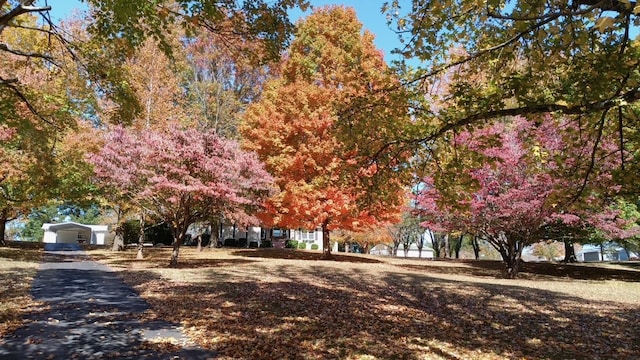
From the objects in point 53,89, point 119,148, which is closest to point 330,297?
point 119,148

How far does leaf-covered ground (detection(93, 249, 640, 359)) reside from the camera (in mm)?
6359

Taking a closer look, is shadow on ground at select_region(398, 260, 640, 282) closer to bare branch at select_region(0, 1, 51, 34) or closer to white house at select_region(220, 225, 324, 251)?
bare branch at select_region(0, 1, 51, 34)

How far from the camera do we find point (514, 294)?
40.8 feet

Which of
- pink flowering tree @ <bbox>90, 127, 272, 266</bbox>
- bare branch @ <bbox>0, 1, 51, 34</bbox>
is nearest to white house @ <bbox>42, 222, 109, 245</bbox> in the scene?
pink flowering tree @ <bbox>90, 127, 272, 266</bbox>

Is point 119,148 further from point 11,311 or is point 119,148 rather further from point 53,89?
point 11,311

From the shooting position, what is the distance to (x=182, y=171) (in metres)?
14.9

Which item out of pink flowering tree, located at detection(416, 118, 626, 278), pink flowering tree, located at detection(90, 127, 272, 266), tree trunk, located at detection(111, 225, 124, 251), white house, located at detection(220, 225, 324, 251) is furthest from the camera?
white house, located at detection(220, 225, 324, 251)

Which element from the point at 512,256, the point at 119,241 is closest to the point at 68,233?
the point at 119,241

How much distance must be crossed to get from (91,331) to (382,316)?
517cm

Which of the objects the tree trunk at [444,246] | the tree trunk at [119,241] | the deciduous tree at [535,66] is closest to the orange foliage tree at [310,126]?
the deciduous tree at [535,66]

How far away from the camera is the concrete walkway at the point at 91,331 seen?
5.70 meters

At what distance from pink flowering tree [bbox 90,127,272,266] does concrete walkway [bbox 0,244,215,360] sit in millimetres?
5276

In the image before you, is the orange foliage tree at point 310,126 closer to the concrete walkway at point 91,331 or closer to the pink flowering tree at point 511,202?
the pink flowering tree at point 511,202

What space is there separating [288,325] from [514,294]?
810 cm
